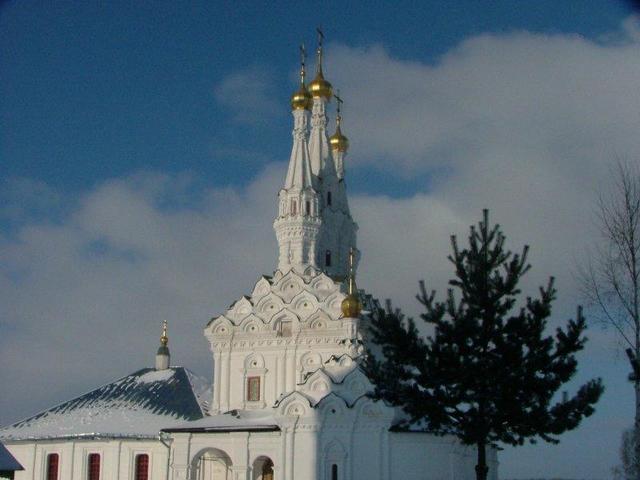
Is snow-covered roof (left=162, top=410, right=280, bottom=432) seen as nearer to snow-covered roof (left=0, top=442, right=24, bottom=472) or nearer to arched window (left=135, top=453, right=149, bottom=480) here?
arched window (left=135, top=453, right=149, bottom=480)

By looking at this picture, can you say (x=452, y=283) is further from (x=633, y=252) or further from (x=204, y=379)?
(x=204, y=379)

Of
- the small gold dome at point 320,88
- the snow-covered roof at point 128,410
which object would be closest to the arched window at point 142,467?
the snow-covered roof at point 128,410

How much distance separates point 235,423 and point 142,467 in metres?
4.85

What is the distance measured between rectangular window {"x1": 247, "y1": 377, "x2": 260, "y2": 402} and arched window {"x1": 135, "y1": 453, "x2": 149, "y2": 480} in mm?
4359

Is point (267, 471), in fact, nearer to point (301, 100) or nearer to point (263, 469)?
point (263, 469)

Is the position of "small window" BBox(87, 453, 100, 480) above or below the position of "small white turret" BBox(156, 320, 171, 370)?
below

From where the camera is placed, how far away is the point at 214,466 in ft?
106

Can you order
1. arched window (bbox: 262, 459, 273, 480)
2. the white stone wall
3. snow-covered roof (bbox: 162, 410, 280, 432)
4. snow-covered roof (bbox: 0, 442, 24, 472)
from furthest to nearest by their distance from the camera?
1. the white stone wall
2. arched window (bbox: 262, 459, 273, 480)
3. snow-covered roof (bbox: 162, 410, 280, 432)
4. snow-covered roof (bbox: 0, 442, 24, 472)

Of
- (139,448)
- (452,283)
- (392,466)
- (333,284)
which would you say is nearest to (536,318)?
(452,283)

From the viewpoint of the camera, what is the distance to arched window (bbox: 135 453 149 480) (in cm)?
3344

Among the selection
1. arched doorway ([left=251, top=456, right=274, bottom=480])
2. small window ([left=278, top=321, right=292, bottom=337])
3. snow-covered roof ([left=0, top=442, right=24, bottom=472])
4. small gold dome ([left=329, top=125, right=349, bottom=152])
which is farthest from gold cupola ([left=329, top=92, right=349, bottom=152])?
snow-covered roof ([left=0, top=442, right=24, bottom=472])

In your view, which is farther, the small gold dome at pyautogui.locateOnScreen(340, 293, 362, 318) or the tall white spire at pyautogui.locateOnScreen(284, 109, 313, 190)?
the tall white spire at pyautogui.locateOnScreen(284, 109, 313, 190)

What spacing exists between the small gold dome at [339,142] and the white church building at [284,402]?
318cm

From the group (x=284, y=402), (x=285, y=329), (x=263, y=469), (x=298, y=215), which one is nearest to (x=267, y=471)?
(x=263, y=469)
